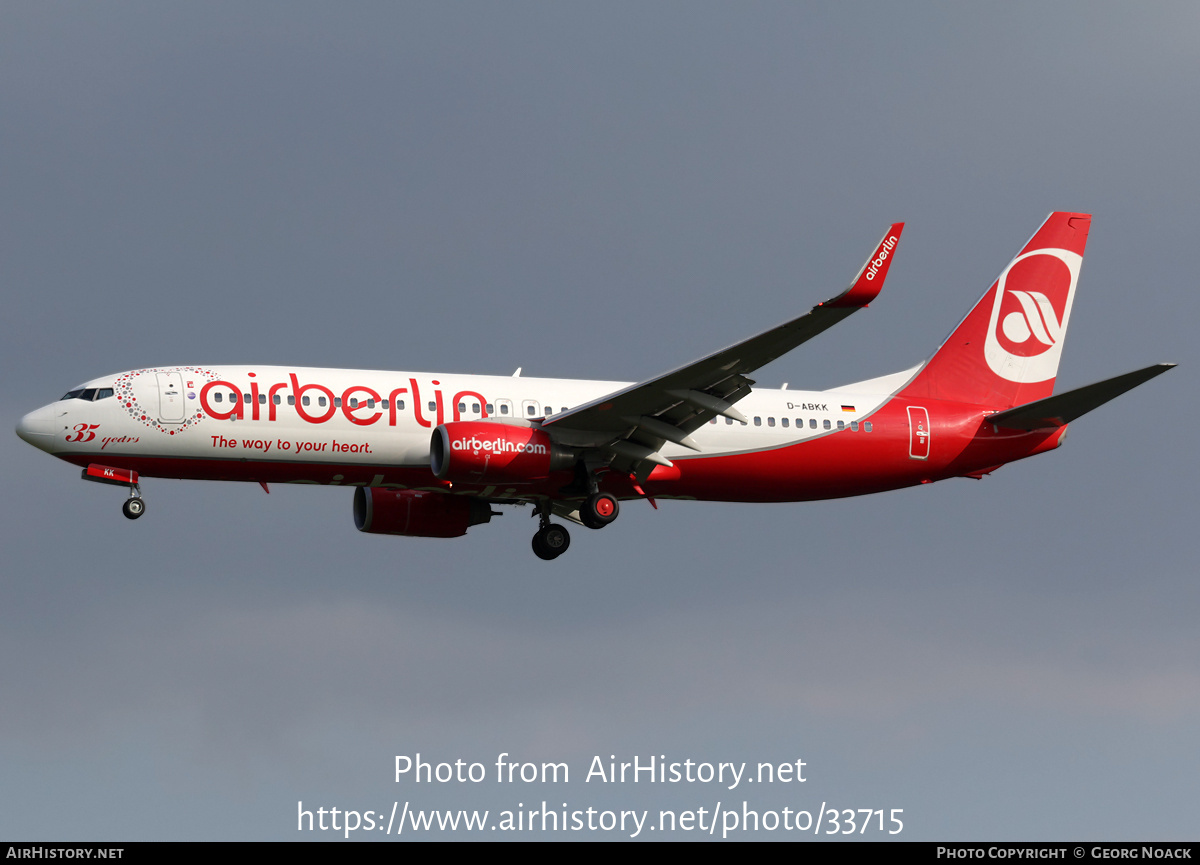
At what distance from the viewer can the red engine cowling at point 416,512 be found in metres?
45.8

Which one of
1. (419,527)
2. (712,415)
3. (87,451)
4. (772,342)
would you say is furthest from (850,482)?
(87,451)

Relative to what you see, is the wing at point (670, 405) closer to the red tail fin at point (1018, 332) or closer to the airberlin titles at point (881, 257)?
the airberlin titles at point (881, 257)

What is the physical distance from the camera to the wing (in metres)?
36.8

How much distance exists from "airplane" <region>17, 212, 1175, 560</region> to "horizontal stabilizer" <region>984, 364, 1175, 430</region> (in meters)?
0.07

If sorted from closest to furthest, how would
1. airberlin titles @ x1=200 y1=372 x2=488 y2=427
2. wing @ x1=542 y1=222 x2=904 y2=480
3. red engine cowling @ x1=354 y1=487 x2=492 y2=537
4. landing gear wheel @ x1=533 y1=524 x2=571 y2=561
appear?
wing @ x1=542 y1=222 x2=904 y2=480, airberlin titles @ x1=200 y1=372 x2=488 y2=427, landing gear wheel @ x1=533 y1=524 x2=571 y2=561, red engine cowling @ x1=354 y1=487 x2=492 y2=537

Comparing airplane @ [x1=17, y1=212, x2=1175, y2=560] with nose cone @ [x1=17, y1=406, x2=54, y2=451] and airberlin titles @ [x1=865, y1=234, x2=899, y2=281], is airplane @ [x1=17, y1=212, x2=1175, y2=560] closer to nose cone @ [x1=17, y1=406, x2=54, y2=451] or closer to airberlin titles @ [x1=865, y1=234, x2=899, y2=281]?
nose cone @ [x1=17, y1=406, x2=54, y2=451]

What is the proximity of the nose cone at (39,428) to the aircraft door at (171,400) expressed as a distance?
2787mm

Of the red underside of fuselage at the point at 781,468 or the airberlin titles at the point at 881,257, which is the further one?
the red underside of fuselage at the point at 781,468

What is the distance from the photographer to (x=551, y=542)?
4472 cm

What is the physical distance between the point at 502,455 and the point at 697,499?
22.9ft

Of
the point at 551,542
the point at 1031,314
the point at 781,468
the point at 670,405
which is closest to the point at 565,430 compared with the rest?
the point at 670,405

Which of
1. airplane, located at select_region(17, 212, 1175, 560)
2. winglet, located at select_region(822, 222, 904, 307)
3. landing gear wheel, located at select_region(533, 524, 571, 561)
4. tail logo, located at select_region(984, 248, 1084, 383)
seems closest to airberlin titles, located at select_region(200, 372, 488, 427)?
airplane, located at select_region(17, 212, 1175, 560)

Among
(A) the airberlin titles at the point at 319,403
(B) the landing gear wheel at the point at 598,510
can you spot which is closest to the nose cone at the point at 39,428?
(A) the airberlin titles at the point at 319,403

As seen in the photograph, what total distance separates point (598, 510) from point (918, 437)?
32.2ft
